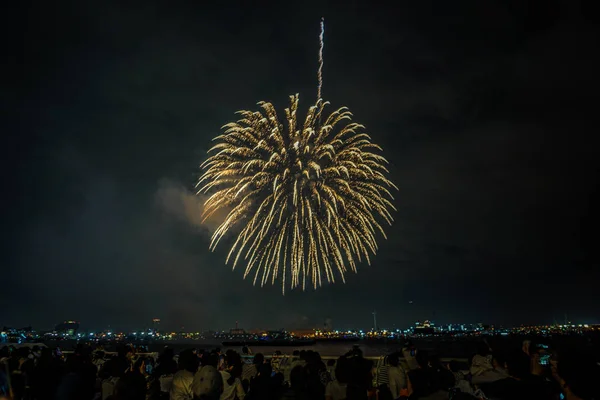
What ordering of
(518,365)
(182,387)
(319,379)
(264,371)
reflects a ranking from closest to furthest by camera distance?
1. (518,365)
2. (182,387)
3. (319,379)
4. (264,371)

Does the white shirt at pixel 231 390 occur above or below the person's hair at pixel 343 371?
below

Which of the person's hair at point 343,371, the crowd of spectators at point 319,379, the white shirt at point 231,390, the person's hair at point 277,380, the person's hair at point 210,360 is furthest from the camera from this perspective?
the person's hair at point 210,360

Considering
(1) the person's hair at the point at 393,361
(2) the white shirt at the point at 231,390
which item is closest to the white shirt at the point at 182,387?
(2) the white shirt at the point at 231,390

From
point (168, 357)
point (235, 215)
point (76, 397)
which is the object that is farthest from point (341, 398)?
point (235, 215)

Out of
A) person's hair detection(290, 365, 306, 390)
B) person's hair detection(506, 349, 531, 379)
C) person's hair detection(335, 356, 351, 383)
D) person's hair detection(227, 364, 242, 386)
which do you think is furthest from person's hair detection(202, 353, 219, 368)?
person's hair detection(506, 349, 531, 379)

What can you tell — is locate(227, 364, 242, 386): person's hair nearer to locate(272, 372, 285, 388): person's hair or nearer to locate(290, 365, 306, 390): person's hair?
locate(272, 372, 285, 388): person's hair

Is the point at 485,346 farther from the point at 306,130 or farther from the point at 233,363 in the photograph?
the point at 306,130

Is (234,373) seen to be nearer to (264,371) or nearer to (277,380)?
(264,371)

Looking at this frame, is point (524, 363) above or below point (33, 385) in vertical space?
above

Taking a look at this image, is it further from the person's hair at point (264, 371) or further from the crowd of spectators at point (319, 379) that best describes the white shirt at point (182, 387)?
the person's hair at point (264, 371)

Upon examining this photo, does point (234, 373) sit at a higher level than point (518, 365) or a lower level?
lower

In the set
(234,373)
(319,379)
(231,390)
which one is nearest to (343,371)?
(319,379)
